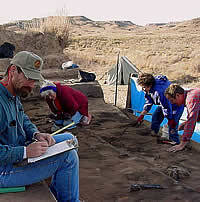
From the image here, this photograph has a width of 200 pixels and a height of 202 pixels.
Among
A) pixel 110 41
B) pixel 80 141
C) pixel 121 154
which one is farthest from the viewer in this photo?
pixel 110 41

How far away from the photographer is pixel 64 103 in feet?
16.9

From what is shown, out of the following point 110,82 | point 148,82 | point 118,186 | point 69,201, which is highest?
point 148,82

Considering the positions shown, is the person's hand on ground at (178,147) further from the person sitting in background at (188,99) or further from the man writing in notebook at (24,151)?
the man writing in notebook at (24,151)

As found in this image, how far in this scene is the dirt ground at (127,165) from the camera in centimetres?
309

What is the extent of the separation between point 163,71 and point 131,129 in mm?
12375

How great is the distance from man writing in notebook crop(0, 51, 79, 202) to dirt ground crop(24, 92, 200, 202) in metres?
0.65

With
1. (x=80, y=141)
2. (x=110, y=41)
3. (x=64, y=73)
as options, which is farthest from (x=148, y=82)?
(x=110, y=41)

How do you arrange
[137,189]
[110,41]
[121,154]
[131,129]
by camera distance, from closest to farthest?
1. [137,189]
2. [121,154]
3. [131,129]
4. [110,41]

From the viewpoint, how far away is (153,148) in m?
5.21

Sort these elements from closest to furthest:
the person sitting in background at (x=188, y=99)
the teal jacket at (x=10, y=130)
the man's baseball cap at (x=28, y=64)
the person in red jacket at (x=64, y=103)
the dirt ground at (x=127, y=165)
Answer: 1. the teal jacket at (x=10, y=130)
2. the man's baseball cap at (x=28, y=64)
3. the dirt ground at (x=127, y=165)
4. the person sitting in background at (x=188, y=99)
5. the person in red jacket at (x=64, y=103)

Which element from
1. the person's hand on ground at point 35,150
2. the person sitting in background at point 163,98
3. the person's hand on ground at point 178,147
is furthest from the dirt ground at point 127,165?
the person's hand on ground at point 35,150

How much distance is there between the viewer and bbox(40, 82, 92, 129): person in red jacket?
491cm

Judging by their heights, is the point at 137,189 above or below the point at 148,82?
below

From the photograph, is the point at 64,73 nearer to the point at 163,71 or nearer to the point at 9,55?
the point at 9,55
